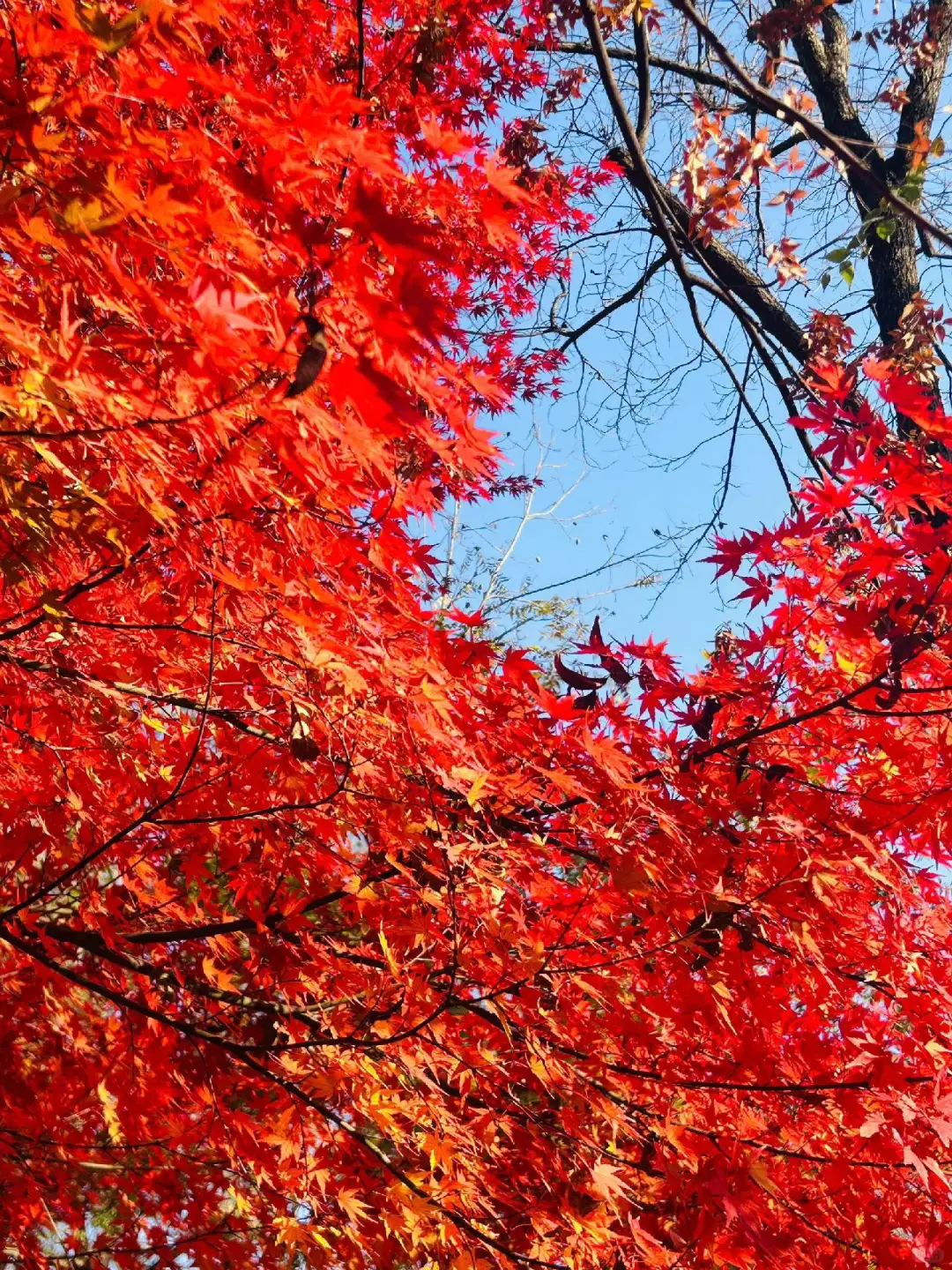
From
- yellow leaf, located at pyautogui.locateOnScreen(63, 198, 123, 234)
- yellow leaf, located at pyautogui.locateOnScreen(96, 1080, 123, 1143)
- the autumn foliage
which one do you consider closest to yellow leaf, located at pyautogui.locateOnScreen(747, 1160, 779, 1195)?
the autumn foliage

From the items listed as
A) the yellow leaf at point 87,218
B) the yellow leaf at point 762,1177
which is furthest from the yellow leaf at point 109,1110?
the yellow leaf at point 87,218

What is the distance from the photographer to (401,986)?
3.00 meters

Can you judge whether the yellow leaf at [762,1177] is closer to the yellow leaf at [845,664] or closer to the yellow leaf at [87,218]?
the yellow leaf at [845,664]

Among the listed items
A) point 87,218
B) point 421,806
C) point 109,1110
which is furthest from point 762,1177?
point 87,218

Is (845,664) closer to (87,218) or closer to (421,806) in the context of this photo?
(421,806)

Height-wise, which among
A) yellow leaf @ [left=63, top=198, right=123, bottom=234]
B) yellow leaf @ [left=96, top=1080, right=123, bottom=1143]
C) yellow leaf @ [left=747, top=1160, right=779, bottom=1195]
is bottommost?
yellow leaf @ [left=96, top=1080, right=123, bottom=1143]

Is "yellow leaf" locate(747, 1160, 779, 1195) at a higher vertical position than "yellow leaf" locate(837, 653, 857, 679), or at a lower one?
lower

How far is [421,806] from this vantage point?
300cm

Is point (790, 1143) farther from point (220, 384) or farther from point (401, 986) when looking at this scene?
point (220, 384)

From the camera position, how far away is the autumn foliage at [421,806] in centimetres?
211

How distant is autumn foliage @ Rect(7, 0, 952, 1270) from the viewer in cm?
211

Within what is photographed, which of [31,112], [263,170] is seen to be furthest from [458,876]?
[31,112]

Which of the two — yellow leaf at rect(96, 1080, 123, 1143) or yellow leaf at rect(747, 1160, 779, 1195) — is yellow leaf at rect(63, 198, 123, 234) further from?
yellow leaf at rect(96, 1080, 123, 1143)

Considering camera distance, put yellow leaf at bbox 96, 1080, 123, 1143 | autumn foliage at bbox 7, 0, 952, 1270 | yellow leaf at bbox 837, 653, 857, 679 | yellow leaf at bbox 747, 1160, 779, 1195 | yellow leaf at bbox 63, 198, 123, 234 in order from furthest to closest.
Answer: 1. yellow leaf at bbox 96, 1080, 123, 1143
2. yellow leaf at bbox 837, 653, 857, 679
3. yellow leaf at bbox 747, 1160, 779, 1195
4. autumn foliage at bbox 7, 0, 952, 1270
5. yellow leaf at bbox 63, 198, 123, 234
